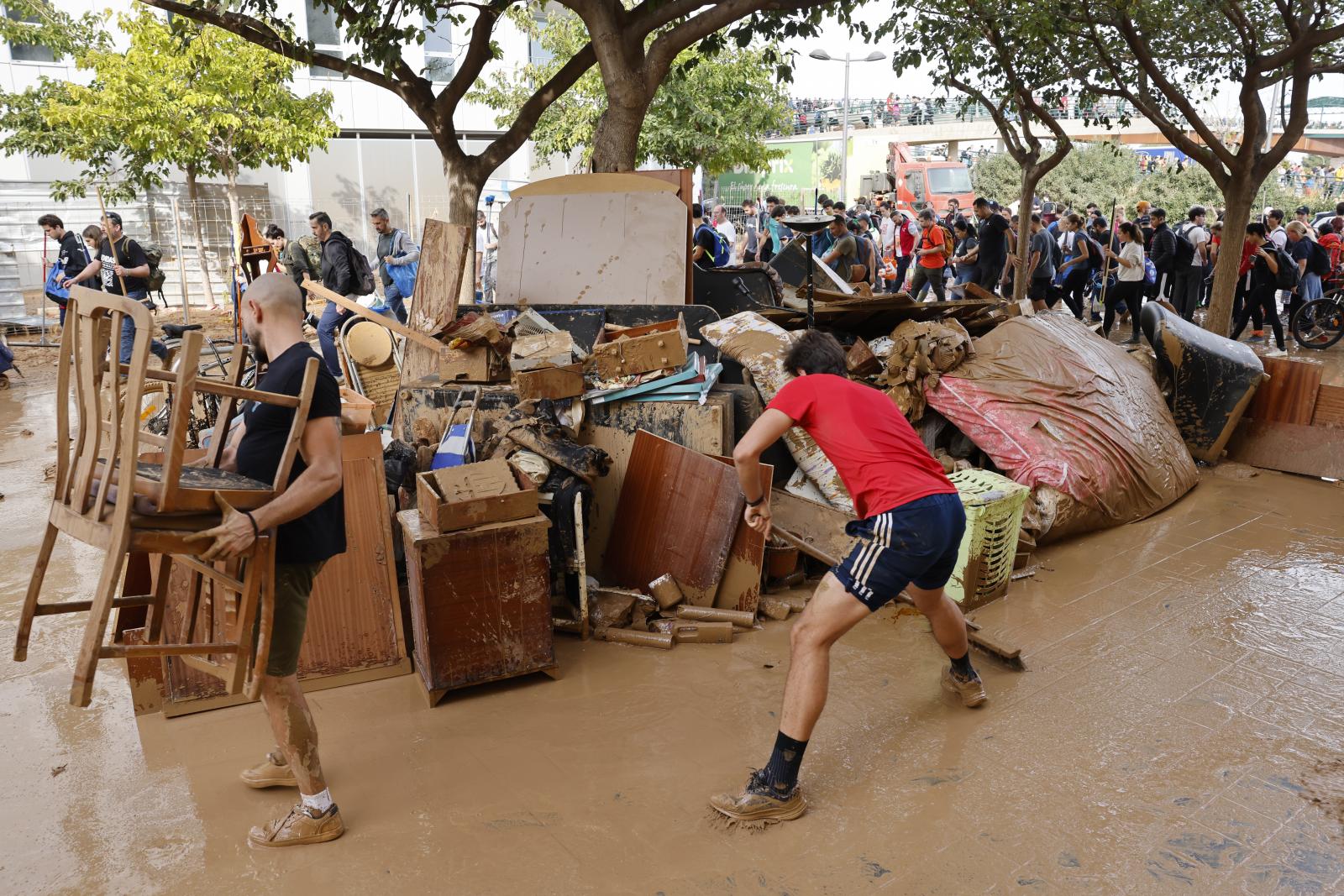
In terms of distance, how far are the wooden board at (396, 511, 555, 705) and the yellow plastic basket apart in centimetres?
214

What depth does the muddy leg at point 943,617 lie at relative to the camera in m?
3.71

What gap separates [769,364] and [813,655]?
9.76ft

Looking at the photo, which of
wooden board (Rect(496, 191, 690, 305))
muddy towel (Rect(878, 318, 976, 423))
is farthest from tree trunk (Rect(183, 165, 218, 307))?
muddy towel (Rect(878, 318, 976, 423))

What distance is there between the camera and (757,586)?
16.1 ft

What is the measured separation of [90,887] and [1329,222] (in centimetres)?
1765

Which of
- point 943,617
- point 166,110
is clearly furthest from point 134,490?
point 166,110

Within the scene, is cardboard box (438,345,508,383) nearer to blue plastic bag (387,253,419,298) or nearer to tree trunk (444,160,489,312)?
tree trunk (444,160,489,312)

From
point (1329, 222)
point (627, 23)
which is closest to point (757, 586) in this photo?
point (627, 23)

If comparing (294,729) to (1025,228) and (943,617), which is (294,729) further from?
(1025,228)

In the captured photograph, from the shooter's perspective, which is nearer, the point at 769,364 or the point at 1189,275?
the point at 769,364

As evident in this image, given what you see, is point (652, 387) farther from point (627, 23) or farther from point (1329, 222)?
point (1329, 222)

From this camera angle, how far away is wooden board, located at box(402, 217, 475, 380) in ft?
20.6

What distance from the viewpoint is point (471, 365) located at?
580cm

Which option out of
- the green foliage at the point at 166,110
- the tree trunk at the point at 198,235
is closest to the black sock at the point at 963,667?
the green foliage at the point at 166,110
